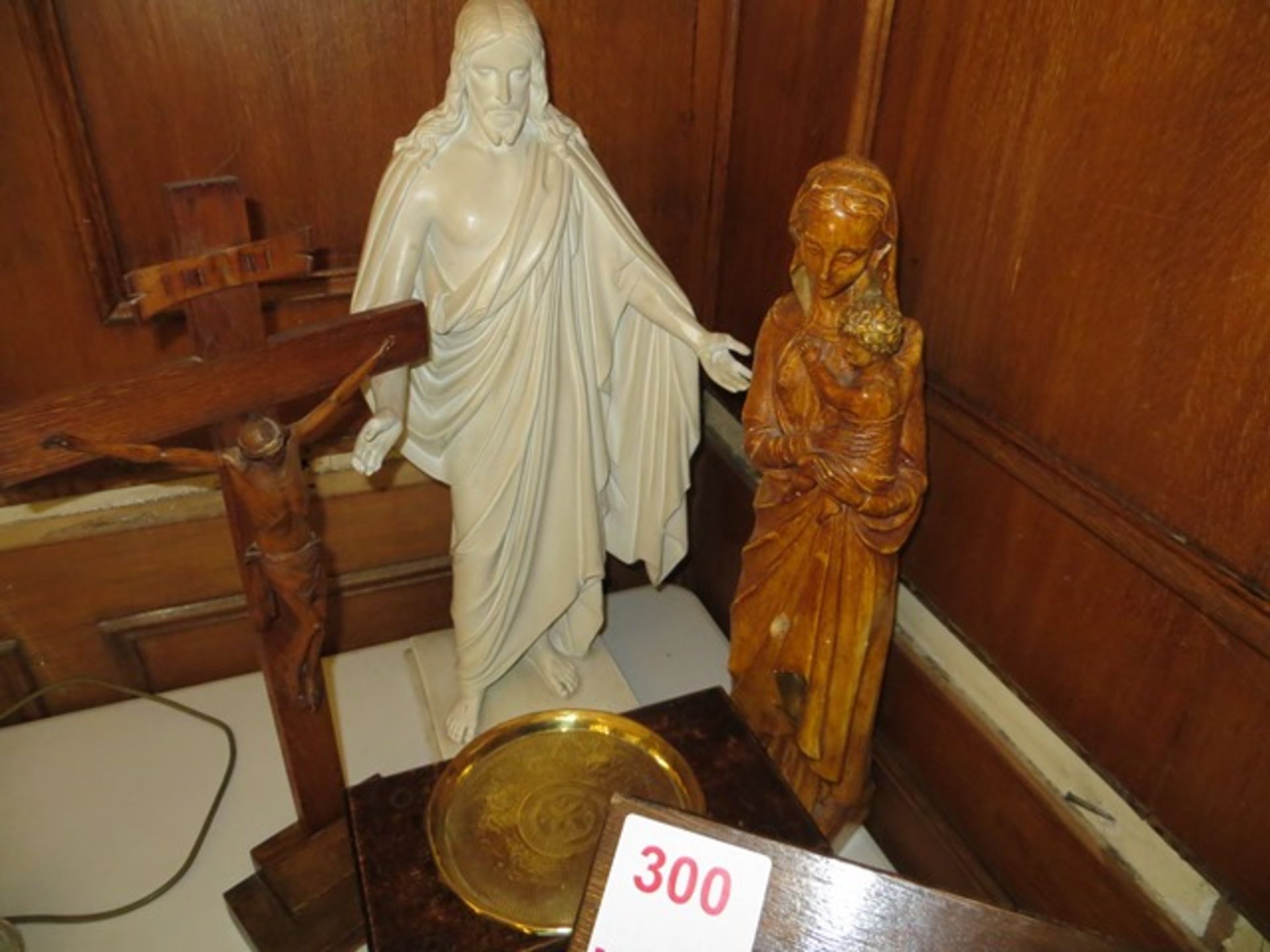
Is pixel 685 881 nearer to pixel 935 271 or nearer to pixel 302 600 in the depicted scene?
pixel 302 600

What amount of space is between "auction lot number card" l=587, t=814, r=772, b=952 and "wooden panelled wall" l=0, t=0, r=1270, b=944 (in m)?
0.64

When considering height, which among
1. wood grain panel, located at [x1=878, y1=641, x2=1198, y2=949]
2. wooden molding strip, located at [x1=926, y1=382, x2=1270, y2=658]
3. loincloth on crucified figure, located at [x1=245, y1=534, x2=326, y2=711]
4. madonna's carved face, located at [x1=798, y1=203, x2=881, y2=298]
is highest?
madonna's carved face, located at [x1=798, y1=203, x2=881, y2=298]

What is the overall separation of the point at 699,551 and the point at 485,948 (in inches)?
53.2

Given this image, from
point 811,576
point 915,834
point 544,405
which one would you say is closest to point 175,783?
point 544,405

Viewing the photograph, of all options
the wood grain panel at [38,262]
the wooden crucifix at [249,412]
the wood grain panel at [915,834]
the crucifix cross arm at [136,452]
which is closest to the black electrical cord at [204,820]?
the wooden crucifix at [249,412]

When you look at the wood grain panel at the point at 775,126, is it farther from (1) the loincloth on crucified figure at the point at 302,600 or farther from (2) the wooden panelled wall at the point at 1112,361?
(1) the loincloth on crucified figure at the point at 302,600

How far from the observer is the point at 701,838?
0.89 m

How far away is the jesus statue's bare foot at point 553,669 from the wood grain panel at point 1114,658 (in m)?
0.78

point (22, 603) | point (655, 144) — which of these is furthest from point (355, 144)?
point (22, 603)

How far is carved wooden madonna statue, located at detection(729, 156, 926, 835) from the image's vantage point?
125 cm

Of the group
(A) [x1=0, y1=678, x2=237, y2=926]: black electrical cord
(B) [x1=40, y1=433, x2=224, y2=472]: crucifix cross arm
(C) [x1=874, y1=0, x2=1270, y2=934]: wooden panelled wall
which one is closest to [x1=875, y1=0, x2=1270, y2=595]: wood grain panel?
(C) [x1=874, y1=0, x2=1270, y2=934]: wooden panelled wall

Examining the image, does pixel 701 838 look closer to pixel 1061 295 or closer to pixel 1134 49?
pixel 1061 295

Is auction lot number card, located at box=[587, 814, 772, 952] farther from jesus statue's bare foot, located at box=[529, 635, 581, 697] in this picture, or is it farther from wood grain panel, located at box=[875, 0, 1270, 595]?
jesus statue's bare foot, located at box=[529, 635, 581, 697]

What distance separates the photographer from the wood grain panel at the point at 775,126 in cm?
156
